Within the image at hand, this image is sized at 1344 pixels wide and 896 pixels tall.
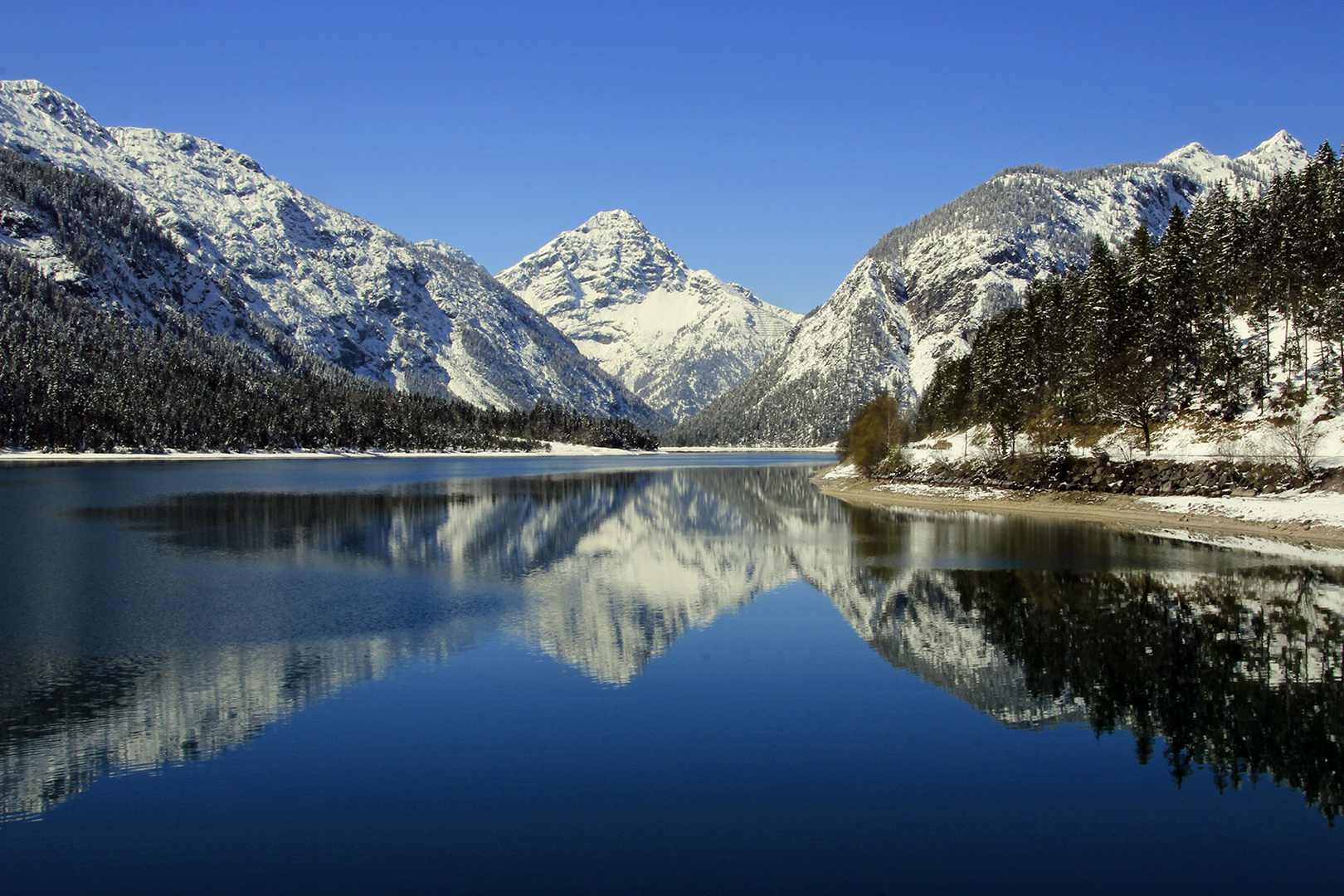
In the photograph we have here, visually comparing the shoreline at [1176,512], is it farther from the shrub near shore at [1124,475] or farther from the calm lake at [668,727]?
the calm lake at [668,727]

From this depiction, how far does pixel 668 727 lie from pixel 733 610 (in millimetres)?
14137

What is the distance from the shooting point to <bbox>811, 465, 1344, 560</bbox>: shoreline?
161ft

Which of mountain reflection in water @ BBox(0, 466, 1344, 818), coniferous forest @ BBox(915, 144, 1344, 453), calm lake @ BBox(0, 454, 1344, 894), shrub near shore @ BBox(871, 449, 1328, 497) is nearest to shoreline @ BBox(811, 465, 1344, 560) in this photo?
shrub near shore @ BBox(871, 449, 1328, 497)

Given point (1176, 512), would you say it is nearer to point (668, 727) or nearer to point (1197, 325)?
point (1197, 325)

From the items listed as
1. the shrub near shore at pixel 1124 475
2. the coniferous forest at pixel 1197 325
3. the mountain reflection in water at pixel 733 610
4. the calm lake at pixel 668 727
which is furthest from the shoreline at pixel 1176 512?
the calm lake at pixel 668 727

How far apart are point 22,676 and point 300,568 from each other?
1852cm

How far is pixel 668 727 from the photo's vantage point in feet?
63.6

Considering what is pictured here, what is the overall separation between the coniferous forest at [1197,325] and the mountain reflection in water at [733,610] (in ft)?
77.2

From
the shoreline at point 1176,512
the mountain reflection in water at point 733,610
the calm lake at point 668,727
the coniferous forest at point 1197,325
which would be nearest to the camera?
the calm lake at point 668,727

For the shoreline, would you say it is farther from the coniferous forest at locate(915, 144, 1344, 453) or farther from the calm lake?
the calm lake

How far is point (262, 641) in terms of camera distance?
26.3 meters

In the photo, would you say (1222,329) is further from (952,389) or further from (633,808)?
(633,808)

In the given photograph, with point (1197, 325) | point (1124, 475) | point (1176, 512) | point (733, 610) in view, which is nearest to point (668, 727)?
point (733, 610)

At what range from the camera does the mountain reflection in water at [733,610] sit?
18234 millimetres
